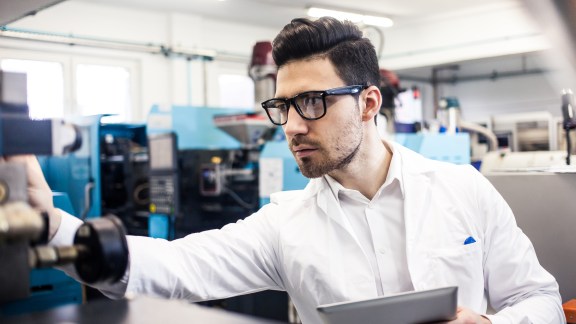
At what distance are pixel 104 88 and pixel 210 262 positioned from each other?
5936 millimetres

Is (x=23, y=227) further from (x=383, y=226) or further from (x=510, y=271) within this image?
(x=510, y=271)

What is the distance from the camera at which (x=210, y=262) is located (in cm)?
123

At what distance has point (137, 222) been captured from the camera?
385 centimetres

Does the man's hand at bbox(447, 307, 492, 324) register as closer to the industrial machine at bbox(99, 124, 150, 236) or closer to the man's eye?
the man's eye

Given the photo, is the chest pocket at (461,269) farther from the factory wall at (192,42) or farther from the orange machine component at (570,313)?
the factory wall at (192,42)

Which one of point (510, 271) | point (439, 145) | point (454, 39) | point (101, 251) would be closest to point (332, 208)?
point (510, 271)

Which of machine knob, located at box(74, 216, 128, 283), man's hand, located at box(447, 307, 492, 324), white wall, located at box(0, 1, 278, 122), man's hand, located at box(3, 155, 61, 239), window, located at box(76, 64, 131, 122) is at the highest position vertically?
white wall, located at box(0, 1, 278, 122)

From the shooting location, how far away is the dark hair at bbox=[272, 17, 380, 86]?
4.50 feet

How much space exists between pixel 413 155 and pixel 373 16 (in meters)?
5.99

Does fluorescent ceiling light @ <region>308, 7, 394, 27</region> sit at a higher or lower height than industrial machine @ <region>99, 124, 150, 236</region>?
higher

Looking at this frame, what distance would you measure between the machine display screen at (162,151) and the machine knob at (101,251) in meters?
2.82

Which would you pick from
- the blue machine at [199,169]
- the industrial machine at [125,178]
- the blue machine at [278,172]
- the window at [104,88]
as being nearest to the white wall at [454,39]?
the window at [104,88]

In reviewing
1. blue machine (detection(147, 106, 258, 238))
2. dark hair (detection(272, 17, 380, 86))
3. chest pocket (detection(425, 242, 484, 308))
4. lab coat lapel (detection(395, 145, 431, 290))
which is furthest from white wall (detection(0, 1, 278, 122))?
chest pocket (detection(425, 242, 484, 308))

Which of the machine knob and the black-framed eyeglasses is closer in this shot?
the machine knob
